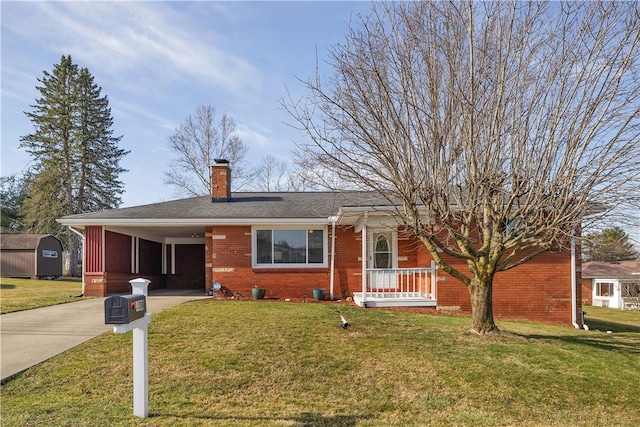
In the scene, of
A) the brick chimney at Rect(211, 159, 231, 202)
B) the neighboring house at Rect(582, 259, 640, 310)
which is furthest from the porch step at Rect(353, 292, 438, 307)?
the neighboring house at Rect(582, 259, 640, 310)

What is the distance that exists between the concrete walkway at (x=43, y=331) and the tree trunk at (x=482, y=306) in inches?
262

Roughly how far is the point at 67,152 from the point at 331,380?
34.0m

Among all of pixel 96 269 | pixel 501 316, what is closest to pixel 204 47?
pixel 96 269

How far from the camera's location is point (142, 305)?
482cm

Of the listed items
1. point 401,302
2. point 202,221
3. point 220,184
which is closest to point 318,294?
point 401,302

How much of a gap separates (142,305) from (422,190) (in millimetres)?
4571

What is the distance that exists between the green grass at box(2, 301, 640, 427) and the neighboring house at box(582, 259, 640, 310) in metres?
25.4

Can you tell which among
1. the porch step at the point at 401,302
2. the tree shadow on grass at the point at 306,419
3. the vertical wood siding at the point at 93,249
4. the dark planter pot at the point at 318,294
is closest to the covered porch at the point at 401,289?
the porch step at the point at 401,302

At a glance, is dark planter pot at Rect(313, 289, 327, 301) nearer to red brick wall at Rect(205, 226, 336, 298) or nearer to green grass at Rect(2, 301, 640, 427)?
red brick wall at Rect(205, 226, 336, 298)

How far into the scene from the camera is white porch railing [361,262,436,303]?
1272 centimetres

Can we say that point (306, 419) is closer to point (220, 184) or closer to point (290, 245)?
point (290, 245)

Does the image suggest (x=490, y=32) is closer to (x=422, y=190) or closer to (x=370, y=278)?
(x=422, y=190)

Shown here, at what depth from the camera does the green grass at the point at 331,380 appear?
16.5ft

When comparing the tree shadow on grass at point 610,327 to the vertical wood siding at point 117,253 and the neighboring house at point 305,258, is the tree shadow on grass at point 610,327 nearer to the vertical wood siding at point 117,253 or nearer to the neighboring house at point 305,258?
the neighboring house at point 305,258
